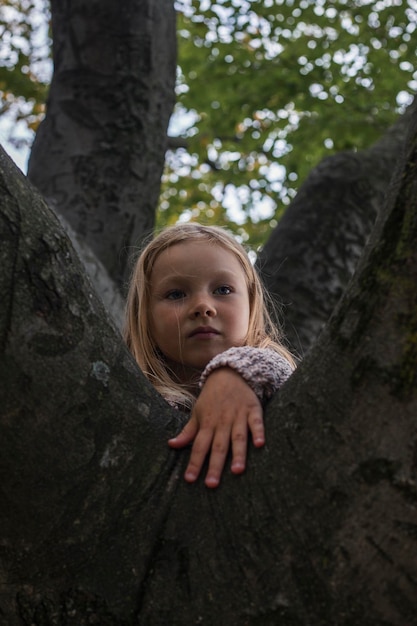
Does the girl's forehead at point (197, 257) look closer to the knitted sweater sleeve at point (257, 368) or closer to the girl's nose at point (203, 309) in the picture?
the girl's nose at point (203, 309)

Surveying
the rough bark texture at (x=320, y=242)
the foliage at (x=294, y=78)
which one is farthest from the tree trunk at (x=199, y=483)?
the foliage at (x=294, y=78)

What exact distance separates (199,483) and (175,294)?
1.17 metres

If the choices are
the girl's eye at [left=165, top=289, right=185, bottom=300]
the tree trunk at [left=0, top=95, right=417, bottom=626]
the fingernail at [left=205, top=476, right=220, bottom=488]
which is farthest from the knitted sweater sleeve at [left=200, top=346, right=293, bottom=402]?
the girl's eye at [left=165, top=289, right=185, bottom=300]

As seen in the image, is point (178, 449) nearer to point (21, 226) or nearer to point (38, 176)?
point (21, 226)

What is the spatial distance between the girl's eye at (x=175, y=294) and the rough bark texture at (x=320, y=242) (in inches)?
41.3

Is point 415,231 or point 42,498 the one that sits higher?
point 415,231

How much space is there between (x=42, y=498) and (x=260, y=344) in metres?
1.31

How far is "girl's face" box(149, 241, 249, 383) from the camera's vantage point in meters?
2.41

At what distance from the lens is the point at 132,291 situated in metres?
2.75

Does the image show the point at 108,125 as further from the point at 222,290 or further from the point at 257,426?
the point at 257,426

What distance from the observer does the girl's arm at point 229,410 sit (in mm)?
1371

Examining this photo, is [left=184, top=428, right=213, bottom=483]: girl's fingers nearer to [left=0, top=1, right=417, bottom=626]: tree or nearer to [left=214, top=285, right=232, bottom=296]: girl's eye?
[left=0, top=1, right=417, bottom=626]: tree

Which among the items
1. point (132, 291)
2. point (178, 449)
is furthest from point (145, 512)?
point (132, 291)

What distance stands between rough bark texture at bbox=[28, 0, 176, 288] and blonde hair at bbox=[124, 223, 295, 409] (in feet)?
3.61
